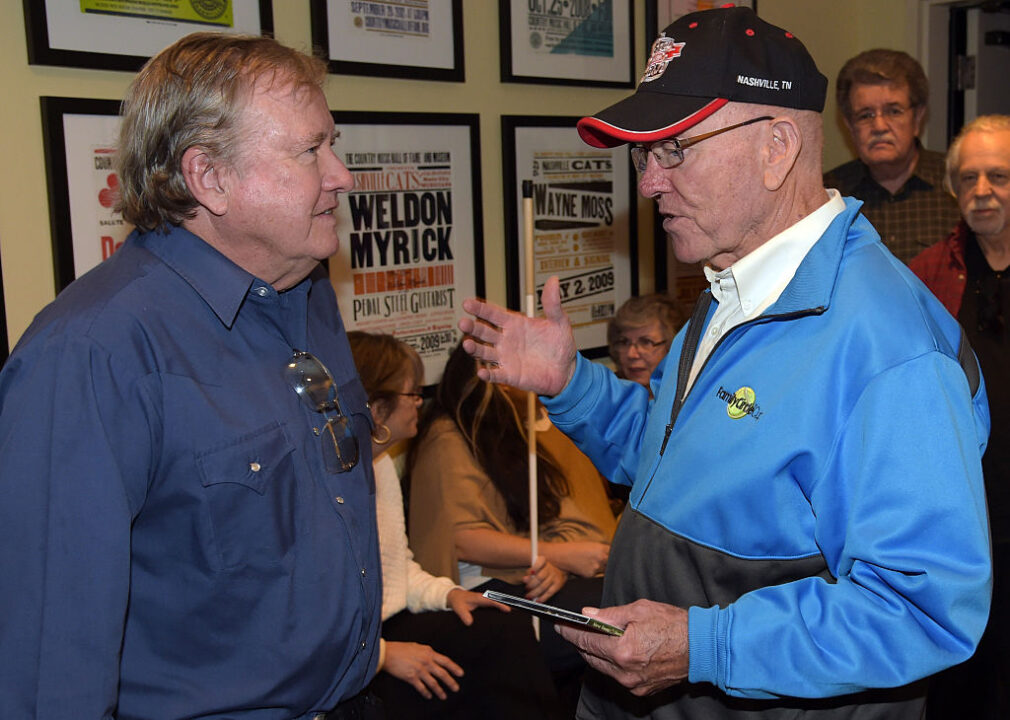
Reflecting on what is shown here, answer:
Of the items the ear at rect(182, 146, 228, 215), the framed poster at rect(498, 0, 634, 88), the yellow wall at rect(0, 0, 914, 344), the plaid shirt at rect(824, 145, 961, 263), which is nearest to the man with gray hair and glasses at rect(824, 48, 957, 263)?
A: the plaid shirt at rect(824, 145, 961, 263)

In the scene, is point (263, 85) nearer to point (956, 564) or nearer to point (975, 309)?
point (956, 564)

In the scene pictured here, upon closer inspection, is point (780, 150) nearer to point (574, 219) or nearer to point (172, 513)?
point (172, 513)

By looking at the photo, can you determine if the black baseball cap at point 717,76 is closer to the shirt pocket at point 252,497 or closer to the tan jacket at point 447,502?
the shirt pocket at point 252,497

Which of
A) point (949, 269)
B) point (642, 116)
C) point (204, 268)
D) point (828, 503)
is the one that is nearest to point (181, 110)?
point (204, 268)

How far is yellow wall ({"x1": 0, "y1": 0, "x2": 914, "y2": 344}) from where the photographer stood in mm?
2166

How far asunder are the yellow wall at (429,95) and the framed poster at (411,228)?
7cm

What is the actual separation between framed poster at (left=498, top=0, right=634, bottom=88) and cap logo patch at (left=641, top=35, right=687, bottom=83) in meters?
1.75

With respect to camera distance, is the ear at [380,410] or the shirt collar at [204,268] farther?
the ear at [380,410]


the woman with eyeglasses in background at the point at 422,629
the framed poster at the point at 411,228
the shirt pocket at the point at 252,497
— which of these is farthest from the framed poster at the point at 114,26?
the shirt pocket at the point at 252,497

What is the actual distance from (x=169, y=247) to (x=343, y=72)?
148 centimetres

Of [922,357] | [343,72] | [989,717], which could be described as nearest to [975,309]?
[989,717]

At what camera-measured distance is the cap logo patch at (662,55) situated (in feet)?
4.57

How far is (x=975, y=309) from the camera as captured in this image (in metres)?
A: 2.68

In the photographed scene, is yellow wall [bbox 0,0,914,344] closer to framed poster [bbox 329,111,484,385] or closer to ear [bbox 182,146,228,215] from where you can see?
framed poster [bbox 329,111,484,385]
